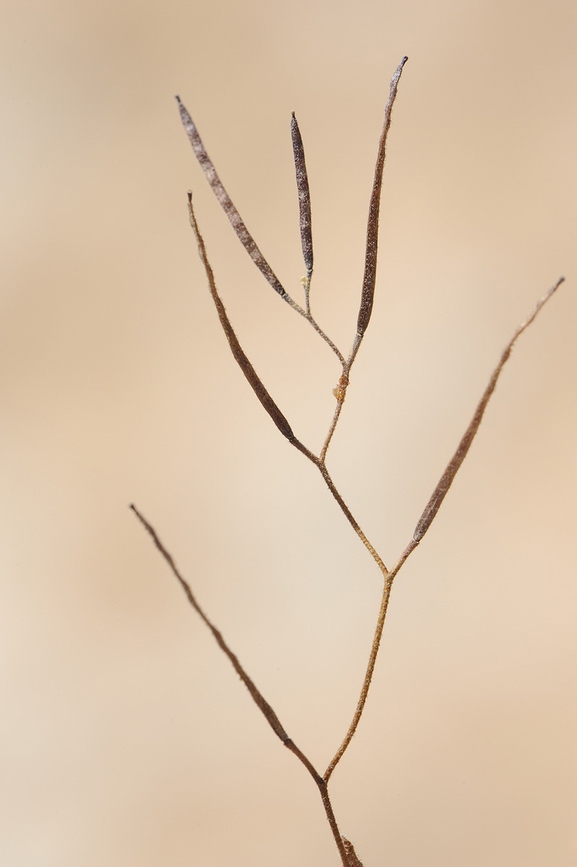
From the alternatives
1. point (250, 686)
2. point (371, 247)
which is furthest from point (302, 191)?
point (250, 686)

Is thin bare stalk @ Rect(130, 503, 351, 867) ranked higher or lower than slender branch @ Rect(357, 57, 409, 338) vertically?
lower

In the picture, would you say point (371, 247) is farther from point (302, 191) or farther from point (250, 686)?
point (250, 686)

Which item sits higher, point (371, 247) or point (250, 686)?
point (371, 247)

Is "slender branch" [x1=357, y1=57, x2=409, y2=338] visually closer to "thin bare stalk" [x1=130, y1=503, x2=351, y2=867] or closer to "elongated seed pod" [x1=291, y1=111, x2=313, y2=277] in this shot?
"elongated seed pod" [x1=291, y1=111, x2=313, y2=277]

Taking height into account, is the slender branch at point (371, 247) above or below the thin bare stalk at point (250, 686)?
above

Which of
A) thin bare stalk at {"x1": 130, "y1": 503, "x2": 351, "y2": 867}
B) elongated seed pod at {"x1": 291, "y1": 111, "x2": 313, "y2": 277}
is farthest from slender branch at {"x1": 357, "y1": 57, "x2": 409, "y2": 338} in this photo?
thin bare stalk at {"x1": 130, "y1": 503, "x2": 351, "y2": 867}

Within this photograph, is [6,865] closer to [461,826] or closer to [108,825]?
[108,825]

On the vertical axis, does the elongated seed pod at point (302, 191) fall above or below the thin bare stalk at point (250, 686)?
above

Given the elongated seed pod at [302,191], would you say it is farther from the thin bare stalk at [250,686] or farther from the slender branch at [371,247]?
the thin bare stalk at [250,686]

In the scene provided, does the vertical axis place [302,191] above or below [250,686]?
Result: above

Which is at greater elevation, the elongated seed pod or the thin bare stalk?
the elongated seed pod

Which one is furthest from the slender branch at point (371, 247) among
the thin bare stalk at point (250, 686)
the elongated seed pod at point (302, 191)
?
the thin bare stalk at point (250, 686)
